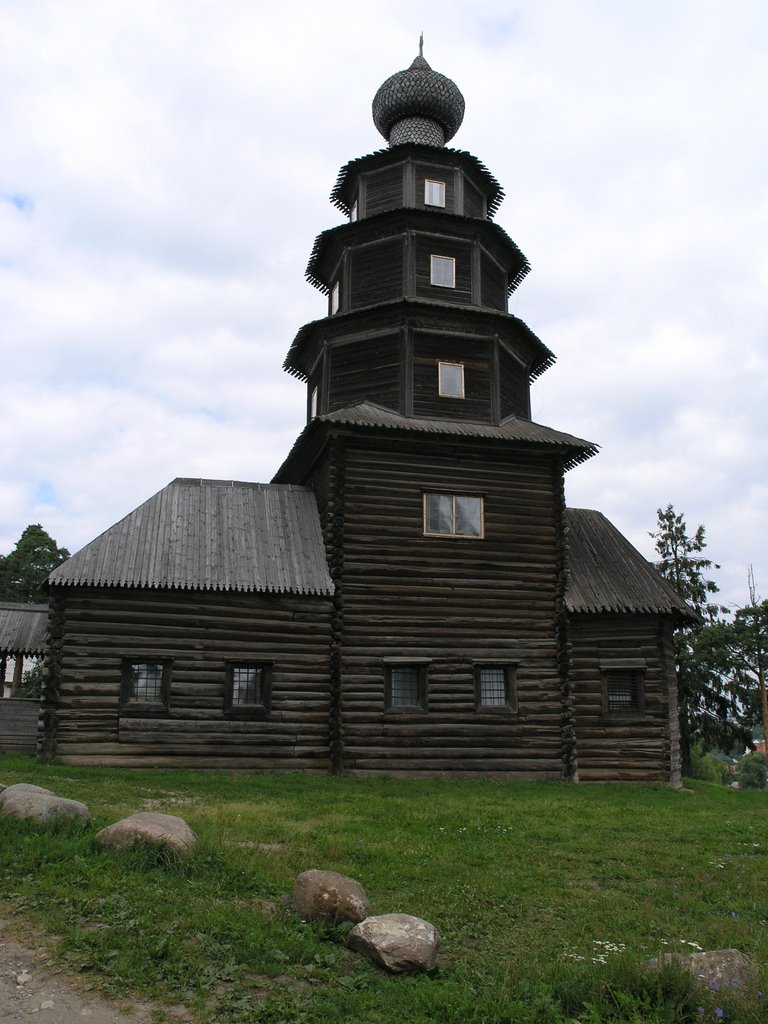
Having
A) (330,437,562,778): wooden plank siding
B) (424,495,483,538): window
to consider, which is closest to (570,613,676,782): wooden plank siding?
(330,437,562,778): wooden plank siding

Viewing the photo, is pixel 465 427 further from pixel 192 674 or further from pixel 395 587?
pixel 192 674

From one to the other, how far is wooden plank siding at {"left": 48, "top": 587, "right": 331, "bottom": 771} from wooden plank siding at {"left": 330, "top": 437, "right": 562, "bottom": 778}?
1002mm

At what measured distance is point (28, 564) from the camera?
49.9 metres

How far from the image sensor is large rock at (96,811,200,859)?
8.55 meters

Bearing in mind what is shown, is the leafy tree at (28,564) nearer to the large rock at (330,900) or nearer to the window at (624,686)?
the window at (624,686)

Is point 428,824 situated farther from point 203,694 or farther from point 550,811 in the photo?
point 203,694

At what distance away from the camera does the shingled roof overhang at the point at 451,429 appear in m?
20.7

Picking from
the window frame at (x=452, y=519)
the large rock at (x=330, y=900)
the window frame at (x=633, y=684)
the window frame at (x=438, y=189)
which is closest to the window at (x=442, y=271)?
the window frame at (x=438, y=189)

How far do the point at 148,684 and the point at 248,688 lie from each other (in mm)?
2264

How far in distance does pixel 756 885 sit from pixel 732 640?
26.0 metres

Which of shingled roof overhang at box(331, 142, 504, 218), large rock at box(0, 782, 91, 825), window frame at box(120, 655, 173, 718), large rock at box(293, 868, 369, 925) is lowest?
large rock at box(293, 868, 369, 925)

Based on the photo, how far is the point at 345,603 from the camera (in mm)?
20172

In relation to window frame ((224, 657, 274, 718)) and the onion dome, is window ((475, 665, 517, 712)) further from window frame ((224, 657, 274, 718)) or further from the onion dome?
the onion dome

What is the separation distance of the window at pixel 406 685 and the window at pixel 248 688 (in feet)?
9.46
